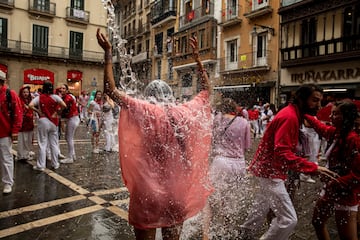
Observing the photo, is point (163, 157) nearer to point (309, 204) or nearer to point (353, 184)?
point (353, 184)

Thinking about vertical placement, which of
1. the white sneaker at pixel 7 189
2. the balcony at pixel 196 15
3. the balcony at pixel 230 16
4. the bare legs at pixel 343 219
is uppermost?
the balcony at pixel 196 15

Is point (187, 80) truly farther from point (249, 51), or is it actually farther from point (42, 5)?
point (42, 5)

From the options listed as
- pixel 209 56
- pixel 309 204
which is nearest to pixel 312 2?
pixel 209 56

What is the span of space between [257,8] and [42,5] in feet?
65.0

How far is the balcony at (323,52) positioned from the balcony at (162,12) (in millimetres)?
15259

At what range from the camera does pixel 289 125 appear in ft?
8.80

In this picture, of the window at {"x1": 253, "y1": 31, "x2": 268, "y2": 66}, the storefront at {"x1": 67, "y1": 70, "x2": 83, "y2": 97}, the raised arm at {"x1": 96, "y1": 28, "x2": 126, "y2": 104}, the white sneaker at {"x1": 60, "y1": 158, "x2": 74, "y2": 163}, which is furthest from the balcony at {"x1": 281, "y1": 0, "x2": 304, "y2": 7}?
the storefront at {"x1": 67, "y1": 70, "x2": 83, "y2": 97}

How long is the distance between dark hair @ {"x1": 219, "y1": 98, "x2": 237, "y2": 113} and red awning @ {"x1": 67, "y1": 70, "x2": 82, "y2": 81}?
29.2 m

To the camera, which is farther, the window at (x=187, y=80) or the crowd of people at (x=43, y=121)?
the window at (x=187, y=80)

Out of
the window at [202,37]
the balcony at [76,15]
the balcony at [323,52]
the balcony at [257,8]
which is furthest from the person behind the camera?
the balcony at [76,15]

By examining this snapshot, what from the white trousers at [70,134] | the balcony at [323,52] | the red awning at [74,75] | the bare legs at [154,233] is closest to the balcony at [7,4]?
the red awning at [74,75]

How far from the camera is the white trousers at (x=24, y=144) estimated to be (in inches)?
284

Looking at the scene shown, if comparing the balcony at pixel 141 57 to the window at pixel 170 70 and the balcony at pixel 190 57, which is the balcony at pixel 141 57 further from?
the balcony at pixel 190 57

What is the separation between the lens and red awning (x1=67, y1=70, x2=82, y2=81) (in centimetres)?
3091
